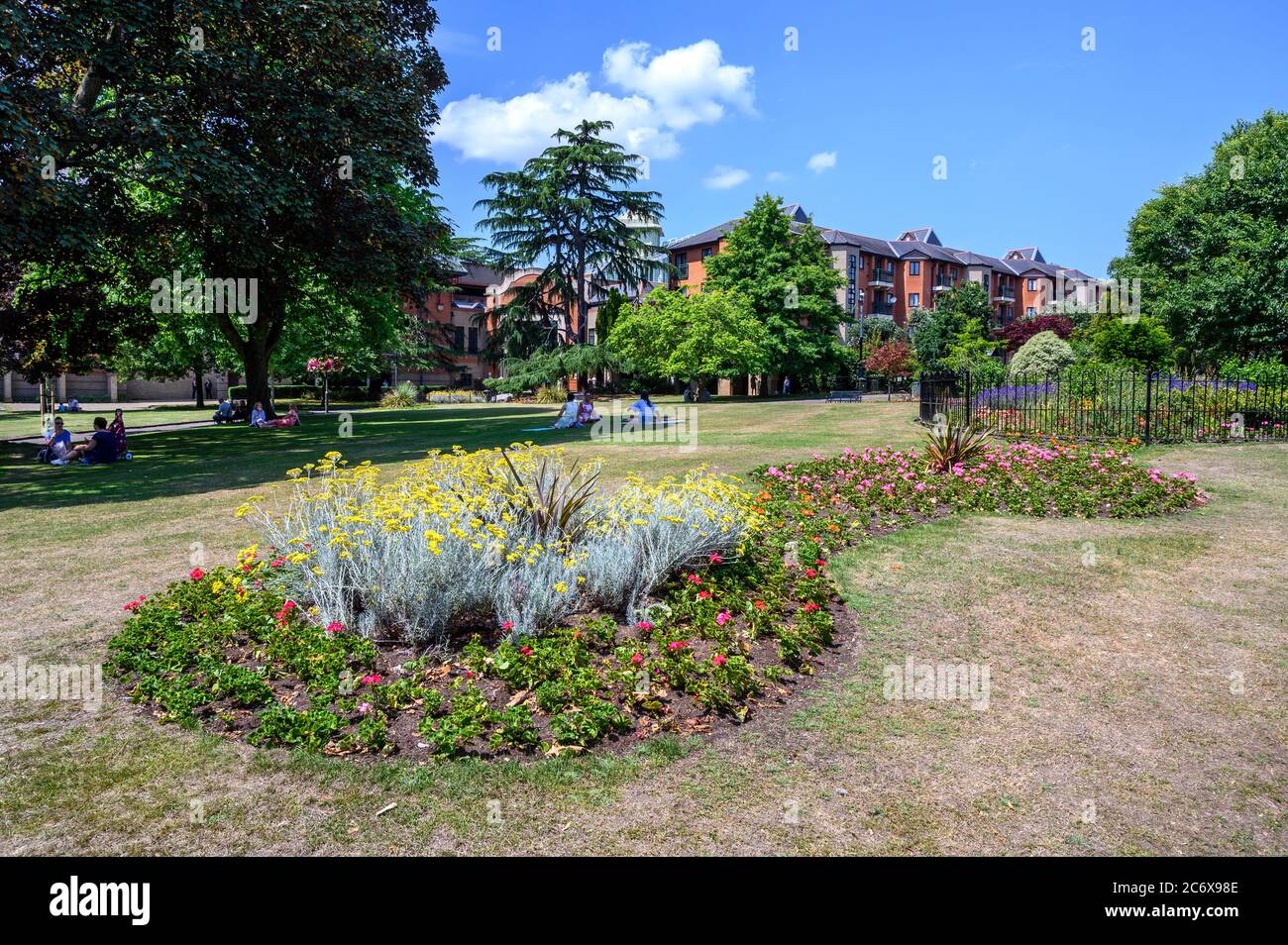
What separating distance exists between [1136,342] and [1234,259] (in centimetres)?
1550

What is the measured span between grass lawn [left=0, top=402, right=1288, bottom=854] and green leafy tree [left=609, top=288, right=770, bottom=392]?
31.1m

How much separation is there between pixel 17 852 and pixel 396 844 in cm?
161

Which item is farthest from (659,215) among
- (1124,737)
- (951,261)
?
(951,261)

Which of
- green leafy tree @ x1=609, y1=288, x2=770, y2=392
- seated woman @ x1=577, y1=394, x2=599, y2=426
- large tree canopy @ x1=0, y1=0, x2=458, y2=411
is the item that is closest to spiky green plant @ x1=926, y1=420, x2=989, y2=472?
seated woman @ x1=577, y1=394, x2=599, y2=426

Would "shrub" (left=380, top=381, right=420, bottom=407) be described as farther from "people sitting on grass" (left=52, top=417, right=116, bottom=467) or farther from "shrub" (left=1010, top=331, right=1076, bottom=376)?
"shrub" (left=1010, top=331, right=1076, bottom=376)

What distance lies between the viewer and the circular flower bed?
4371 millimetres

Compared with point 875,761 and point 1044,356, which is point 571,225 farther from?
point 875,761

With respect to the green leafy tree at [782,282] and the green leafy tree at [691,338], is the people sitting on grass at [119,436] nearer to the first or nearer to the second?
the green leafy tree at [691,338]

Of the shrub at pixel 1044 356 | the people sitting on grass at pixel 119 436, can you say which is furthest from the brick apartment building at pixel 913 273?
the people sitting on grass at pixel 119 436

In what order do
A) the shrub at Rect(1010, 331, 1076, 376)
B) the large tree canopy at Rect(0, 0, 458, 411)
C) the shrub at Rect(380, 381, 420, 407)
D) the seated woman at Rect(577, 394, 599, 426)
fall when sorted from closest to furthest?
1. the large tree canopy at Rect(0, 0, 458, 411)
2. the seated woman at Rect(577, 394, 599, 426)
3. the shrub at Rect(1010, 331, 1076, 376)
4. the shrub at Rect(380, 381, 420, 407)

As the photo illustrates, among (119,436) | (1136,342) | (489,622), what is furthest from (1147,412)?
(1136,342)

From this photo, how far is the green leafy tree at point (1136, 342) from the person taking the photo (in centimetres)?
3909

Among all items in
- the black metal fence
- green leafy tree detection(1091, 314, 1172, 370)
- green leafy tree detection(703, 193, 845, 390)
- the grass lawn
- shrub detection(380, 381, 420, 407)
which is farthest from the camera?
shrub detection(380, 381, 420, 407)

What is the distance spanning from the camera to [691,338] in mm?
37875
